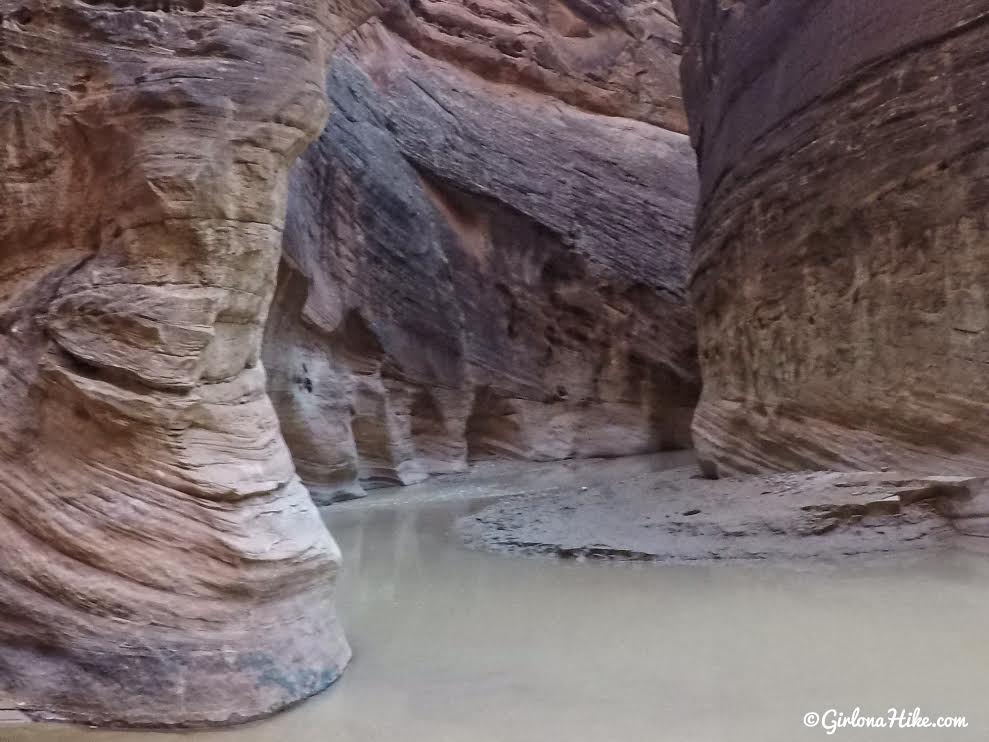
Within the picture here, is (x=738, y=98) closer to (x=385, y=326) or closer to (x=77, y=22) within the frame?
(x=385, y=326)

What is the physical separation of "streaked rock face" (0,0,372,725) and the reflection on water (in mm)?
231

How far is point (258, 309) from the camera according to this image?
3650 millimetres

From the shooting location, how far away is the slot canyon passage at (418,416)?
2820 mm

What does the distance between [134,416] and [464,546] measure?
322 centimetres

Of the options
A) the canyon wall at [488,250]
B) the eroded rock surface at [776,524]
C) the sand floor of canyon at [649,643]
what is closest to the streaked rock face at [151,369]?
the sand floor of canyon at [649,643]

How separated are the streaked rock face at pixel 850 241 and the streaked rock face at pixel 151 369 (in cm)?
436

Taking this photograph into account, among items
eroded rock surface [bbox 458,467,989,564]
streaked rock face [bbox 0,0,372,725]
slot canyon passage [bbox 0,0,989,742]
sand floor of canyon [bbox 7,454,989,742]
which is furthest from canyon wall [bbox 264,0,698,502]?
streaked rock face [bbox 0,0,372,725]

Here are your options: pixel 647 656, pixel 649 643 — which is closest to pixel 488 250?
pixel 649 643

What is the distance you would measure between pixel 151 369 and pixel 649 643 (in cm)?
224

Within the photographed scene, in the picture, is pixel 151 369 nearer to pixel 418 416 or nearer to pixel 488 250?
pixel 418 416

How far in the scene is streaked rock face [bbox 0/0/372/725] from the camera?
9.35 ft

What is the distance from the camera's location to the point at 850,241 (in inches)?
256

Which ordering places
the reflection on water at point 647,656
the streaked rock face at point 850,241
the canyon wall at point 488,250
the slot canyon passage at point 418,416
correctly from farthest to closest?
1. the canyon wall at point 488,250
2. the streaked rock face at point 850,241
3. the slot canyon passage at point 418,416
4. the reflection on water at point 647,656

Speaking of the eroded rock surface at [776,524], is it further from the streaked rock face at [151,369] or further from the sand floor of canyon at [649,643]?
the streaked rock face at [151,369]
